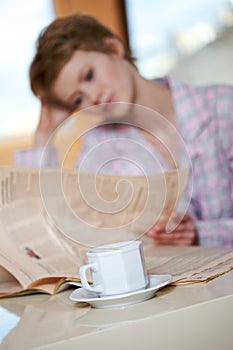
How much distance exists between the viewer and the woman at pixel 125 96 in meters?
1.84

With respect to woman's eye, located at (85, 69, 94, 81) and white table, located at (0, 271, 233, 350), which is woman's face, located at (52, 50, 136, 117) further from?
white table, located at (0, 271, 233, 350)

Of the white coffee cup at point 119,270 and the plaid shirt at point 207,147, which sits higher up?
the white coffee cup at point 119,270

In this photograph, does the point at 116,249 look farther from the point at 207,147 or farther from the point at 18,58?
the point at 18,58

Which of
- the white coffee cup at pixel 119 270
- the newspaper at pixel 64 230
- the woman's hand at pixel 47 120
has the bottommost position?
the woman's hand at pixel 47 120

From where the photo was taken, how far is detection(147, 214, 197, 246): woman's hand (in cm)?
135

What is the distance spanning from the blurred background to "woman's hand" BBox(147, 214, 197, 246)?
53 centimetres

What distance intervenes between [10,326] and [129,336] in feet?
0.54

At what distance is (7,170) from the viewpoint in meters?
1.13

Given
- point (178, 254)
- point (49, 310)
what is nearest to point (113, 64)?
point (178, 254)

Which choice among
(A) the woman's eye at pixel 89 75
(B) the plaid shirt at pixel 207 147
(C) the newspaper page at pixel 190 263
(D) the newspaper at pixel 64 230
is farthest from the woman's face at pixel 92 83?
(C) the newspaper page at pixel 190 263

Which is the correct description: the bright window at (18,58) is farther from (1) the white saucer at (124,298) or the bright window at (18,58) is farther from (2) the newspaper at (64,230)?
(1) the white saucer at (124,298)

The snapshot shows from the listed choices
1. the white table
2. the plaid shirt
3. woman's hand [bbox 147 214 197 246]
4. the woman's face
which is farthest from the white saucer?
the woman's face

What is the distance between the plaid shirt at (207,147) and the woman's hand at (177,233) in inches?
4.1

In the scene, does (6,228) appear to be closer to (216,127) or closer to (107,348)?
(107,348)
